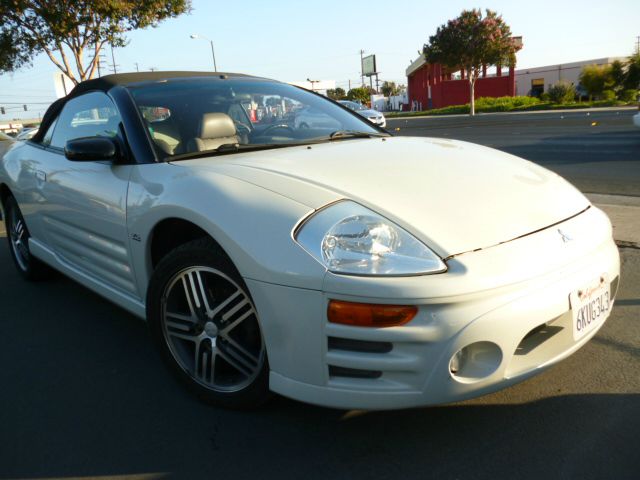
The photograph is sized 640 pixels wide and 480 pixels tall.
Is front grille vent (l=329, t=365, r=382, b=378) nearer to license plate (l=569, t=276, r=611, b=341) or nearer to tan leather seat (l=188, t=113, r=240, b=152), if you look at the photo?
license plate (l=569, t=276, r=611, b=341)

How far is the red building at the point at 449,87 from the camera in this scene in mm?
45188

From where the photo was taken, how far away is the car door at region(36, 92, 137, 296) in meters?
2.80

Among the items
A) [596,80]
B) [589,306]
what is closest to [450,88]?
[596,80]

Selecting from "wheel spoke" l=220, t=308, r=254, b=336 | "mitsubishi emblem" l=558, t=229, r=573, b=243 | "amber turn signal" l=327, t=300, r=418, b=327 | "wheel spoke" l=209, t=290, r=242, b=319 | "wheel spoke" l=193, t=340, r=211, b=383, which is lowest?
"wheel spoke" l=193, t=340, r=211, b=383

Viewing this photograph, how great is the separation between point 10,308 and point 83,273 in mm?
1005

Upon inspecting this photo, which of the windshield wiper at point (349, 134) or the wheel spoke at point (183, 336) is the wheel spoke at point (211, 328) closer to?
the wheel spoke at point (183, 336)

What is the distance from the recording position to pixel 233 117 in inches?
124

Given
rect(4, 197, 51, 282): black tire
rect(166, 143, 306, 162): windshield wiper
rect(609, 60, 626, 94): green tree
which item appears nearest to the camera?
rect(166, 143, 306, 162): windshield wiper

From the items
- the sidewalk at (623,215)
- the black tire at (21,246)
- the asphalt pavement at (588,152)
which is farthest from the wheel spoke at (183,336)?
the asphalt pavement at (588,152)

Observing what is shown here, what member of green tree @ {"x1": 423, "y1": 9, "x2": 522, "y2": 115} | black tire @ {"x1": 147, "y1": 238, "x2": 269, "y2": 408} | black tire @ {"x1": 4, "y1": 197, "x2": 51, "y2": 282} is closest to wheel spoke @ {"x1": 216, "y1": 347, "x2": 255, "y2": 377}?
black tire @ {"x1": 147, "y1": 238, "x2": 269, "y2": 408}

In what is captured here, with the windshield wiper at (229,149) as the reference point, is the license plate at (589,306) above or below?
below

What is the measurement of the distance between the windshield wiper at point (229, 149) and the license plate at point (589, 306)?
5.14 ft

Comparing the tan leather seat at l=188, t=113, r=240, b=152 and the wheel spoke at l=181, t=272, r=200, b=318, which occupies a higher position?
the tan leather seat at l=188, t=113, r=240, b=152

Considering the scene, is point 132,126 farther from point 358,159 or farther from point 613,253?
point 613,253
